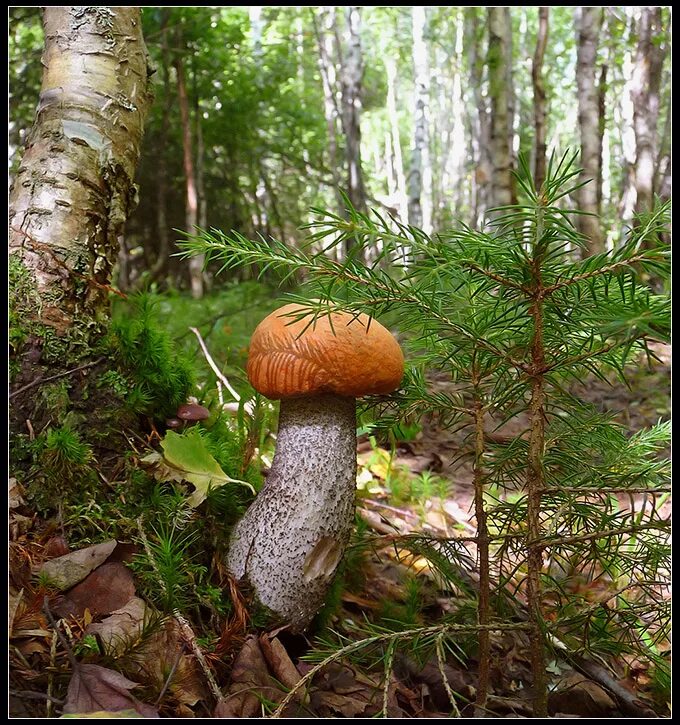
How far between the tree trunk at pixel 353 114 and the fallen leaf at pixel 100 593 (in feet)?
21.9

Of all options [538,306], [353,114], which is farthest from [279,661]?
[353,114]

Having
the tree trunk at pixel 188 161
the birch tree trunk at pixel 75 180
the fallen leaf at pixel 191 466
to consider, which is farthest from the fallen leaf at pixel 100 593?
the tree trunk at pixel 188 161

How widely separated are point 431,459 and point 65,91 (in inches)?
108

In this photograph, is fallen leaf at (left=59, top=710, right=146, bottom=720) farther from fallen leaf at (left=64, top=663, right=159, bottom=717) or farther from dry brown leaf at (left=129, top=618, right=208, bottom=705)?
dry brown leaf at (left=129, top=618, right=208, bottom=705)

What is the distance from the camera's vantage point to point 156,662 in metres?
1.38

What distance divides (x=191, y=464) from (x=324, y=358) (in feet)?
1.86

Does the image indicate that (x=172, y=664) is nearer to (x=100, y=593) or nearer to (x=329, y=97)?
(x=100, y=593)

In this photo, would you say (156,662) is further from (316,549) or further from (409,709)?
(409,709)

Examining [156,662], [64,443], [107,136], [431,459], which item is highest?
[107,136]

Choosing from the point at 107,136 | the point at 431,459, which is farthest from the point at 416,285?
the point at 431,459

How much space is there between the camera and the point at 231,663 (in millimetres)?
1541

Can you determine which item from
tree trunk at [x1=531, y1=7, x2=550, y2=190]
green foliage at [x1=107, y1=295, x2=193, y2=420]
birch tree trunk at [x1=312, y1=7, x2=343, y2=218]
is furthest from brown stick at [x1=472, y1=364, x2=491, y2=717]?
birch tree trunk at [x1=312, y1=7, x2=343, y2=218]

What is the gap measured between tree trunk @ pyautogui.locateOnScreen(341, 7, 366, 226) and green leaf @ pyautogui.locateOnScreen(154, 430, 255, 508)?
6343 mm

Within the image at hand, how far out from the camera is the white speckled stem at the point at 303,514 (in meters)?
1.70
